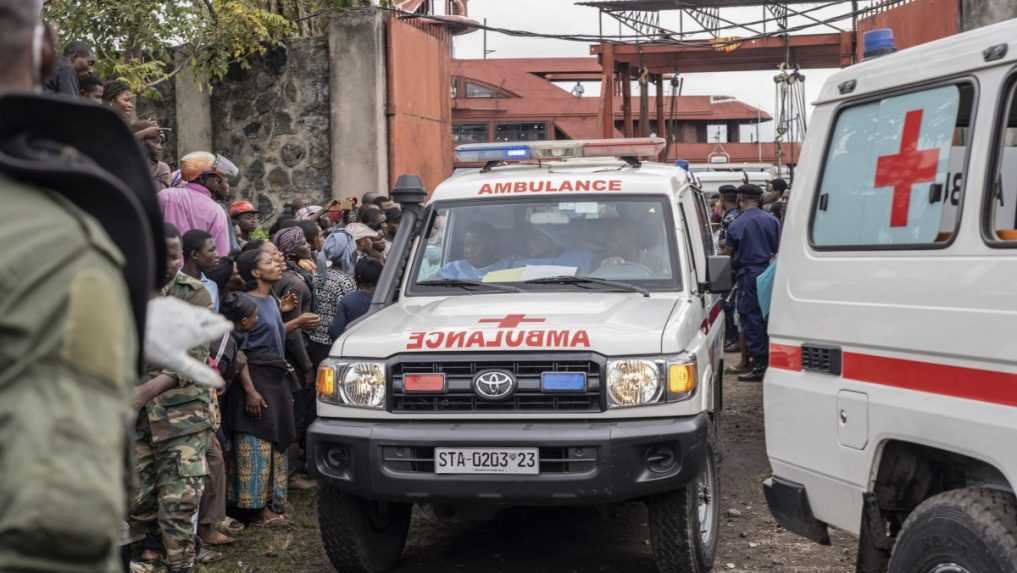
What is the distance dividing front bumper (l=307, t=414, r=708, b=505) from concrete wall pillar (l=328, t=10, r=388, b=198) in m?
7.11

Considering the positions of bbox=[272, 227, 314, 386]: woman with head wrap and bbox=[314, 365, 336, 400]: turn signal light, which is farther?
bbox=[272, 227, 314, 386]: woman with head wrap

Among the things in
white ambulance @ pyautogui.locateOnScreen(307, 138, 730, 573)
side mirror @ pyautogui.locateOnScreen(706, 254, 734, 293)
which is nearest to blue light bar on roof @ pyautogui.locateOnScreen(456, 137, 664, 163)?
white ambulance @ pyautogui.locateOnScreen(307, 138, 730, 573)

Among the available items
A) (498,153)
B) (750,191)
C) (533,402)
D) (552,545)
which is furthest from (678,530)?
(750,191)

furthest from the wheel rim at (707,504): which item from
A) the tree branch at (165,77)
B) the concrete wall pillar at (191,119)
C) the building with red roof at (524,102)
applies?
the building with red roof at (524,102)

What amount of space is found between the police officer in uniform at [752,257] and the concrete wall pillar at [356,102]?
352 centimetres

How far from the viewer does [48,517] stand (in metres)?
1.53

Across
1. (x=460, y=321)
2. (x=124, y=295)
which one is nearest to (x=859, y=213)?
(x=460, y=321)

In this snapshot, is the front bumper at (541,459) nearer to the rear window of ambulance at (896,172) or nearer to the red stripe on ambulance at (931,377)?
the red stripe on ambulance at (931,377)

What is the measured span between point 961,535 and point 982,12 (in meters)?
10.00

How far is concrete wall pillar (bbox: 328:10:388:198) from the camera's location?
12406 millimetres

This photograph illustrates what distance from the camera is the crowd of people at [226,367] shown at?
5.34m

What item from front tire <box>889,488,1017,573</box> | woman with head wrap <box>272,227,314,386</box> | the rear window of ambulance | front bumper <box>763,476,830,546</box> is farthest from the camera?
woman with head wrap <box>272,227,314,386</box>

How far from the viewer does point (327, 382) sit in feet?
18.9

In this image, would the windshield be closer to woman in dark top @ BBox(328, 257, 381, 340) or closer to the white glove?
woman in dark top @ BBox(328, 257, 381, 340)
